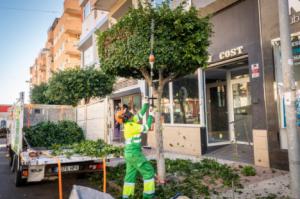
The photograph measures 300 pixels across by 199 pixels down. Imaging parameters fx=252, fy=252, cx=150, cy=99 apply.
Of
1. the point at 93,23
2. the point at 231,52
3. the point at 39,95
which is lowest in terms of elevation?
the point at 231,52

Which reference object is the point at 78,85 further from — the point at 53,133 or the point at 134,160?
the point at 134,160

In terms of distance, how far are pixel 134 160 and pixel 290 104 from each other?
2787 mm

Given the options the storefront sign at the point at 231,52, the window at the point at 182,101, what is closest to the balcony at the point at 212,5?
the storefront sign at the point at 231,52

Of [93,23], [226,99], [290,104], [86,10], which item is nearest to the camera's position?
[290,104]

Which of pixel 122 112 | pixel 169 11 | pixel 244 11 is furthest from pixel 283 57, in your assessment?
pixel 244 11

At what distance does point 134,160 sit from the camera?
14.9 feet

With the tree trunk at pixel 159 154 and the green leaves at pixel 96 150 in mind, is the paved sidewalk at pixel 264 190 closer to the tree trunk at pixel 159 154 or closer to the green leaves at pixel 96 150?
the tree trunk at pixel 159 154

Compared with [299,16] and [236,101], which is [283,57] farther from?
[236,101]

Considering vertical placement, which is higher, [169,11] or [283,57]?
[169,11]

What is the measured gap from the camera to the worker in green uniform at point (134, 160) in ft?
14.7

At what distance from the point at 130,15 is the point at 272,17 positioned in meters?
3.84

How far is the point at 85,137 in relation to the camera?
26.8 feet

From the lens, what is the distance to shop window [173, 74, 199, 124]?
9641 millimetres

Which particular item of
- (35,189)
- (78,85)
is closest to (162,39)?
(35,189)
